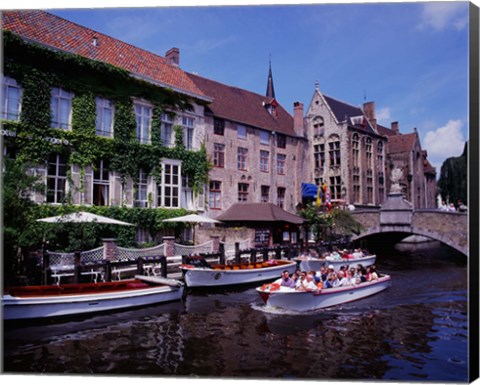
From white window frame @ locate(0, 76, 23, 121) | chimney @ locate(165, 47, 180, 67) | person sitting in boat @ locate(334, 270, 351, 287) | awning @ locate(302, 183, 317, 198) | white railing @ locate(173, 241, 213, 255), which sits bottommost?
person sitting in boat @ locate(334, 270, 351, 287)

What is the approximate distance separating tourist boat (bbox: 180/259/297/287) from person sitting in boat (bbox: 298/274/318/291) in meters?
3.62

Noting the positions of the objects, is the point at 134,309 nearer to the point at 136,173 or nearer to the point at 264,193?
the point at 136,173

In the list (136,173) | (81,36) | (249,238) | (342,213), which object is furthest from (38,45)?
(342,213)

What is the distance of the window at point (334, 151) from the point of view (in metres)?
28.8

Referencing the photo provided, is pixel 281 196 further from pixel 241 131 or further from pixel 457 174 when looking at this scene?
pixel 457 174

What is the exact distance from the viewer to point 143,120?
18.0 m

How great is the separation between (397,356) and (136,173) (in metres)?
13.0

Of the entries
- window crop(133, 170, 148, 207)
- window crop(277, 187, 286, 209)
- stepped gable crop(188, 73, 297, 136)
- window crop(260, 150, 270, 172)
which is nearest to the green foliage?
window crop(133, 170, 148, 207)

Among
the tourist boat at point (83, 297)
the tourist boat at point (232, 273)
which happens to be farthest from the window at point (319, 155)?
the tourist boat at point (83, 297)

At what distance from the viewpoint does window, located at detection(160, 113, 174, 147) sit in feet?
61.5

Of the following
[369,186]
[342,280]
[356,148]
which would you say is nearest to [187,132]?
[342,280]

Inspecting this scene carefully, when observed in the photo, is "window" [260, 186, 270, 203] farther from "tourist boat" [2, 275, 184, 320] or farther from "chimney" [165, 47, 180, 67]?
"tourist boat" [2, 275, 184, 320]

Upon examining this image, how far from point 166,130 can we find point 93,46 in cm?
475

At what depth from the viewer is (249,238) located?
58.6 ft
